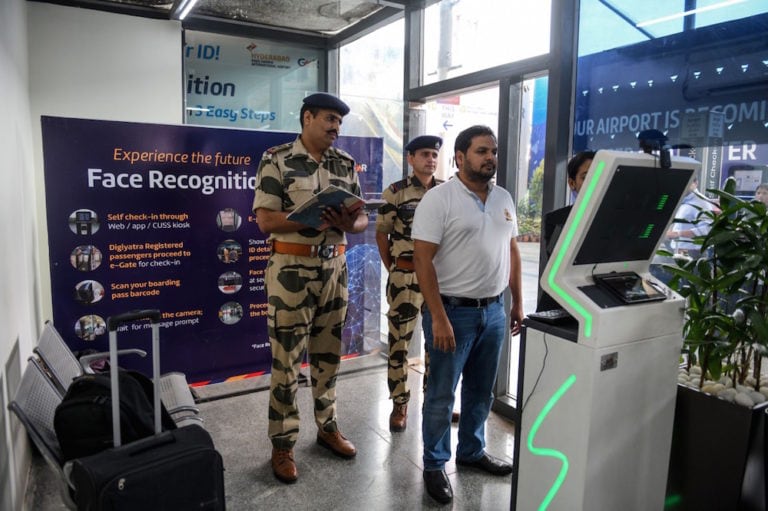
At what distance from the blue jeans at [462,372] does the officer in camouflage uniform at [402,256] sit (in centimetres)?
69

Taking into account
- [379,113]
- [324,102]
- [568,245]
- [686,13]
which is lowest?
[568,245]

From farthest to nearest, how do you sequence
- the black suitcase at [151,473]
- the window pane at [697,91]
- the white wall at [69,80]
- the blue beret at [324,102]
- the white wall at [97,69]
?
the white wall at [97,69]
the white wall at [69,80]
the blue beret at [324,102]
the window pane at [697,91]
the black suitcase at [151,473]

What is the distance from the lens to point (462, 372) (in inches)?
103

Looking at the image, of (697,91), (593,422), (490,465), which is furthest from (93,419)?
(697,91)

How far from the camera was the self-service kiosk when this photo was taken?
1815 mm

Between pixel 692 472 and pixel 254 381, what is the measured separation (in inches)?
109

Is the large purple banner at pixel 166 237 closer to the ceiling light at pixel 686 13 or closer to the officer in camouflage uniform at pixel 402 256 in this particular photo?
the officer in camouflage uniform at pixel 402 256

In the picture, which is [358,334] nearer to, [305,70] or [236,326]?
[236,326]

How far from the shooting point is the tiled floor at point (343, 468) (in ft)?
8.24

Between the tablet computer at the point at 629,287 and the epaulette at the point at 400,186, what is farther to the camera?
the epaulette at the point at 400,186

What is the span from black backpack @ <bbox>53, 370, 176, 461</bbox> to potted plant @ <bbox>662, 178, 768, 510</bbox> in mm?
1958

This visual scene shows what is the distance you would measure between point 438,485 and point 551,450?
73 cm

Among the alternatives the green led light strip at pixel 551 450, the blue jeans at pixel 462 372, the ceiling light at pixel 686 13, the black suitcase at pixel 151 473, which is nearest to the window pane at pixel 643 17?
the ceiling light at pixel 686 13

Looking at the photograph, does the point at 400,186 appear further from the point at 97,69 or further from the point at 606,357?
the point at 97,69
